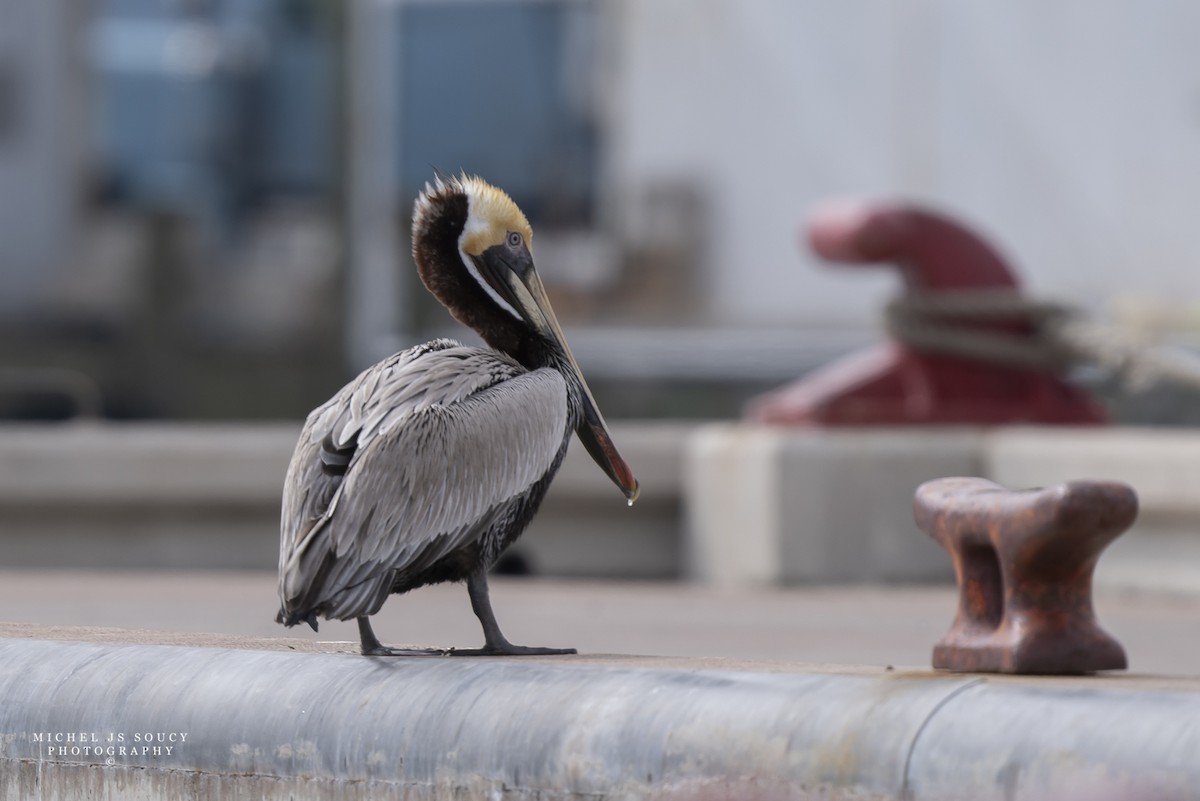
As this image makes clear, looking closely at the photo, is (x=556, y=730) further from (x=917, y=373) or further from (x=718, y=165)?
(x=718, y=165)

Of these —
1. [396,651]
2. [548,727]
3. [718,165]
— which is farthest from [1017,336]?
[548,727]

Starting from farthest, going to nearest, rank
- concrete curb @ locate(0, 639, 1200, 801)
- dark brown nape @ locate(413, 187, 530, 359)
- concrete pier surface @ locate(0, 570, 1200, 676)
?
concrete pier surface @ locate(0, 570, 1200, 676)
dark brown nape @ locate(413, 187, 530, 359)
concrete curb @ locate(0, 639, 1200, 801)

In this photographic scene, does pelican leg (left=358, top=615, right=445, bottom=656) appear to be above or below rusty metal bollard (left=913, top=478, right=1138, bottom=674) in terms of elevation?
below

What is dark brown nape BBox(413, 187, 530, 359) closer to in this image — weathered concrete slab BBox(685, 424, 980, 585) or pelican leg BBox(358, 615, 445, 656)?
pelican leg BBox(358, 615, 445, 656)

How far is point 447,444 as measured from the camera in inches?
132

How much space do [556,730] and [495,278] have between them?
3.44 feet

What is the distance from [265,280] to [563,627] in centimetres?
1841

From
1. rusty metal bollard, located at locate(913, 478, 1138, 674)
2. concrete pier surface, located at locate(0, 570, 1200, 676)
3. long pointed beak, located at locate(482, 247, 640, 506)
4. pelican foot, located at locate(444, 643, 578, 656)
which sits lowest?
concrete pier surface, located at locate(0, 570, 1200, 676)

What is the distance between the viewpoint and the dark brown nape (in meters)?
3.66

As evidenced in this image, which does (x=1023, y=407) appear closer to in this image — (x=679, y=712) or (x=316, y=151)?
(x=679, y=712)

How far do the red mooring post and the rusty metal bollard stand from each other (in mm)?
3842

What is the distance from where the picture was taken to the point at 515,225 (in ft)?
12.1

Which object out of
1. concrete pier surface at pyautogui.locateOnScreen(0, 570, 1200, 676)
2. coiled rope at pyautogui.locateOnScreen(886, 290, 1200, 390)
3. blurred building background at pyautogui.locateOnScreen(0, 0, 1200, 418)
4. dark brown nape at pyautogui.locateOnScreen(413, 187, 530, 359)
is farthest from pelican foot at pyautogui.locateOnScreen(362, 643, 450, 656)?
blurred building background at pyautogui.locateOnScreen(0, 0, 1200, 418)

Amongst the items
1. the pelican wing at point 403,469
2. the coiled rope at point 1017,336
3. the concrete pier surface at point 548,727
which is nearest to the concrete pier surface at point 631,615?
the coiled rope at point 1017,336
